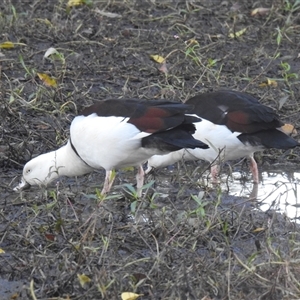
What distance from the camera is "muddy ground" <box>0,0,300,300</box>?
5215 millimetres

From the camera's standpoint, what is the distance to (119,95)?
8750 mm

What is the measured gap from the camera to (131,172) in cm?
776

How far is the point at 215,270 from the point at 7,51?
4.85 metres

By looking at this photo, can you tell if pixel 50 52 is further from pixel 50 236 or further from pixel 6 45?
pixel 50 236

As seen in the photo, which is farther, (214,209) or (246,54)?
(246,54)

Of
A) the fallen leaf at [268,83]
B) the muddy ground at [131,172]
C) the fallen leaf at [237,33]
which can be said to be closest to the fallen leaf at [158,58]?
the muddy ground at [131,172]

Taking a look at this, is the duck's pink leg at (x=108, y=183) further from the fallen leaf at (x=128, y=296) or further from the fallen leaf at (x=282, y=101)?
the fallen leaf at (x=282, y=101)

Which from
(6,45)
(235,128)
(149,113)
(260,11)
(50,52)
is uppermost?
(149,113)

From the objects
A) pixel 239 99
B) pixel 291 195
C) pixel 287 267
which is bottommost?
pixel 291 195

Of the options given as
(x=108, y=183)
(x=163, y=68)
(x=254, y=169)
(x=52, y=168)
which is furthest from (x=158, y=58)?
(x=108, y=183)

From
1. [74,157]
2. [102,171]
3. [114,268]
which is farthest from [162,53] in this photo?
[114,268]

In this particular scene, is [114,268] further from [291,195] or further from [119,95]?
[119,95]

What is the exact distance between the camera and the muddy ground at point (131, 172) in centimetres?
521

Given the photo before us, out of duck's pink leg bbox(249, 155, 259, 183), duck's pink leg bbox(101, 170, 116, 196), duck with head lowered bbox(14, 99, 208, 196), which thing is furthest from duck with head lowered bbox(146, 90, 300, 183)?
duck's pink leg bbox(101, 170, 116, 196)
